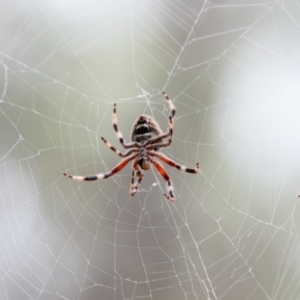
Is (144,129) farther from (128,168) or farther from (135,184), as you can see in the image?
(128,168)

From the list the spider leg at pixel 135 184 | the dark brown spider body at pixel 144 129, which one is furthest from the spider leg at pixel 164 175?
the dark brown spider body at pixel 144 129

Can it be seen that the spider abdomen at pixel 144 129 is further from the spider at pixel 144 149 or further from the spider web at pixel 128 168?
the spider web at pixel 128 168

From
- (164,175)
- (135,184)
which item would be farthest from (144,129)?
(135,184)

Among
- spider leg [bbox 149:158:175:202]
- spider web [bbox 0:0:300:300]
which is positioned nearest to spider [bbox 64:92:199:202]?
spider leg [bbox 149:158:175:202]

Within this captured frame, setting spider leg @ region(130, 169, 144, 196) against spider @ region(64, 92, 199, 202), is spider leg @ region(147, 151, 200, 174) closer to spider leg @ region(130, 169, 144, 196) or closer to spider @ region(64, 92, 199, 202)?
spider @ region(64, 92, 199, 202)

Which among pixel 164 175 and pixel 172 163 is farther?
pixel 164 175

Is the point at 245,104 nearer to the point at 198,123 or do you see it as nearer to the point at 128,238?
the point at 198,123

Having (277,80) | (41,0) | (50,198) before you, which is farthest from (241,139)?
(50,198)
